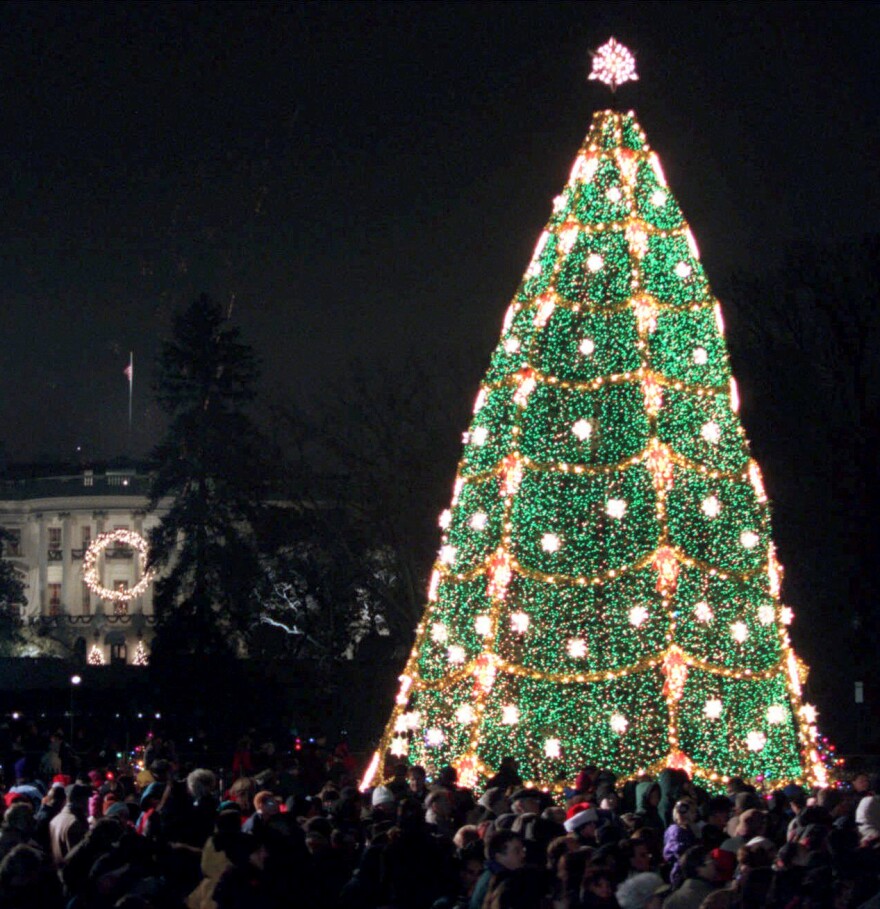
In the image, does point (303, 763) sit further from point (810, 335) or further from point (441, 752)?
point (810, 335)

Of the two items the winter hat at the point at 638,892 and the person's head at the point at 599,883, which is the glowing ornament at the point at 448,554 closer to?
the winter hat at the point at 638,892

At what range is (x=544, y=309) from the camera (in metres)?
19.4

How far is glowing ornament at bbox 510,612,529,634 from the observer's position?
1939 centimetres

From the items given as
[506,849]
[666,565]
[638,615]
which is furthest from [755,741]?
[506,849]

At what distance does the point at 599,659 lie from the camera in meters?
19.4

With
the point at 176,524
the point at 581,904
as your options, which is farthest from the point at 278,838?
the point at 176,524

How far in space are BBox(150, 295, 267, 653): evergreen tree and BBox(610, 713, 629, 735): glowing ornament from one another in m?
29.6

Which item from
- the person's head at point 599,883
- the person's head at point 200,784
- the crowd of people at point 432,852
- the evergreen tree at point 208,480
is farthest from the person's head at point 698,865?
the evergreen tree at point 208,480

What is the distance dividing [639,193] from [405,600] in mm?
24184

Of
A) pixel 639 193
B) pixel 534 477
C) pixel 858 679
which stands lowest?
pixel 858 679

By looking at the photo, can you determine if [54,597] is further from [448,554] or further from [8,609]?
[448,554]

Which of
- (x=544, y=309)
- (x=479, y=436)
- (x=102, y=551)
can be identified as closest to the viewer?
(x=544, y=309)

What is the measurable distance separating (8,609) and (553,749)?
63.8m

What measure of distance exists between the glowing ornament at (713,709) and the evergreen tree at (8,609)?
62.5 metres
